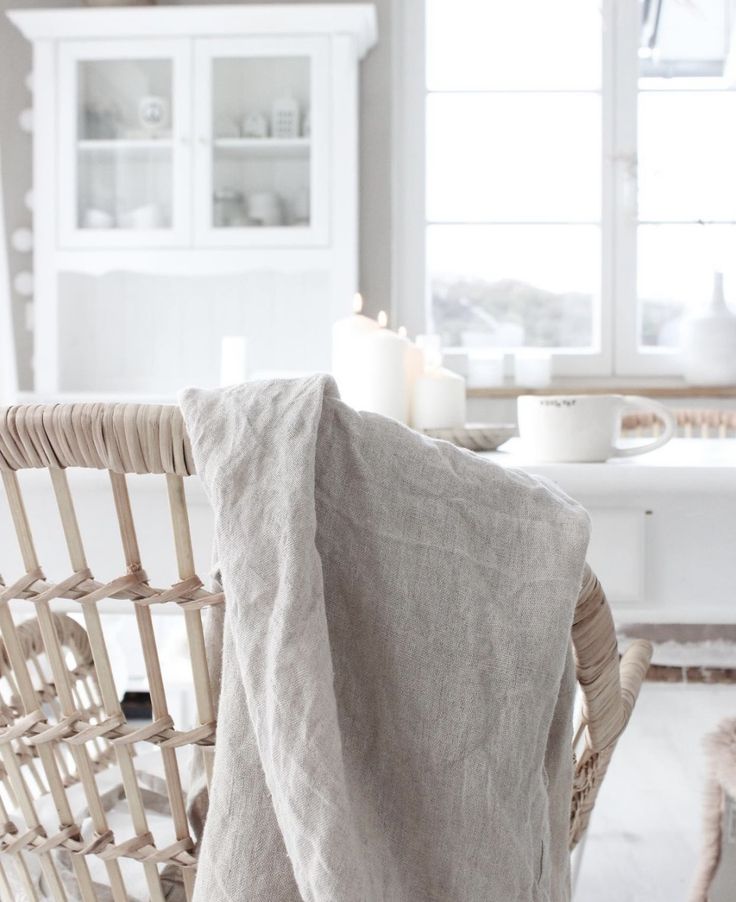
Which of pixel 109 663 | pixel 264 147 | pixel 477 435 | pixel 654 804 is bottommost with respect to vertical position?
pixel 654 804

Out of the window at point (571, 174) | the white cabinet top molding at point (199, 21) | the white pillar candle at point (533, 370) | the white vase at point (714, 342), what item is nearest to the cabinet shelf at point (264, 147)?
the white cabinet top molding at point (199, 21)

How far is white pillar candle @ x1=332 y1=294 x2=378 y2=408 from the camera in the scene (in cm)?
110

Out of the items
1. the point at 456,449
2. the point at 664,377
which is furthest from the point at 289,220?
the point at 456,449

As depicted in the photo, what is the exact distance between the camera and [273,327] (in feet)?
9.40

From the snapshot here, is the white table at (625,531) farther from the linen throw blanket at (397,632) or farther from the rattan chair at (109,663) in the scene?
the linen throw blanket at (397,632)

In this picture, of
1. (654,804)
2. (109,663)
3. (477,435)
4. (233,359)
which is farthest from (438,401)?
(654,804)

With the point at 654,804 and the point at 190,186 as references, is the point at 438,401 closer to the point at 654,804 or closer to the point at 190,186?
the point at 654,804

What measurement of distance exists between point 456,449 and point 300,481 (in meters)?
0.10

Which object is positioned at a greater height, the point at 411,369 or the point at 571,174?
the point at 571,174

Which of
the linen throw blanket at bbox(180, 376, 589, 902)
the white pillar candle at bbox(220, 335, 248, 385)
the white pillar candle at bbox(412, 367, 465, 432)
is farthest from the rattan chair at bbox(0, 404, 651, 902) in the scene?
the white pillar candle at bbox(220, 335, 248, 385)

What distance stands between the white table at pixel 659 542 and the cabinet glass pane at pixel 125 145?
2.15 metres

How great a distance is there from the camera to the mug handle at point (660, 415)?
95 centimetres

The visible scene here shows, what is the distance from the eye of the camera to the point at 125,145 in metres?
2.83

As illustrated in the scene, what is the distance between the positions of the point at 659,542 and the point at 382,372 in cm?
36
